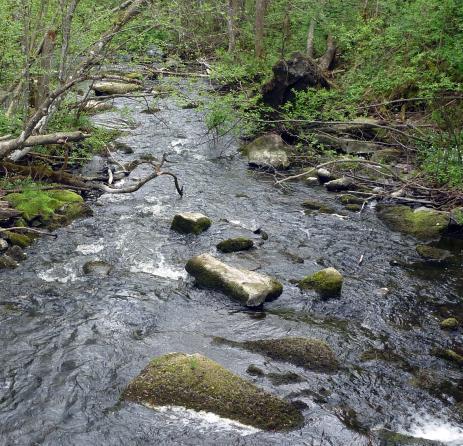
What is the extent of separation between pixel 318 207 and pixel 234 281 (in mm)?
5154

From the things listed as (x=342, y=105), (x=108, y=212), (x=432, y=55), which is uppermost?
(x=432, y=55)

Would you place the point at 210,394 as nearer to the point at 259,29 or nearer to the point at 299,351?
the point at 299,351

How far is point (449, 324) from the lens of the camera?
853cm

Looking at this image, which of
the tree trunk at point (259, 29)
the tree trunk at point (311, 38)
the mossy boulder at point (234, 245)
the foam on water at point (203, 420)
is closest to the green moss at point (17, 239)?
the mossy boulder at point (234, 245)

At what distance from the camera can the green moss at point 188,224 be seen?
1177 cm

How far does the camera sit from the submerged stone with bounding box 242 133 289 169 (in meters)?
16.4

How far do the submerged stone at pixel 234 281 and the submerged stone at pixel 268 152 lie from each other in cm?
715

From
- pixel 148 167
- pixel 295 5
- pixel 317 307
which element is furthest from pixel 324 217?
pixel 295 5

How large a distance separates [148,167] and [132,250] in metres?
5.44

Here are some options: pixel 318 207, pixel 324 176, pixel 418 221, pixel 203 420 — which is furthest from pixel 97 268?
pixel 324 176

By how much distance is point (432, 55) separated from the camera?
52.6 feet

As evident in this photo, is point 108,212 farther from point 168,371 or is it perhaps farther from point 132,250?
point 168,371

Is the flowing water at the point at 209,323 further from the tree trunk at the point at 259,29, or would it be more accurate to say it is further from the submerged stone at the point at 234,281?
the tree trunk at the point at 259,29

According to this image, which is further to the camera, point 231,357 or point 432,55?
point 432,55
